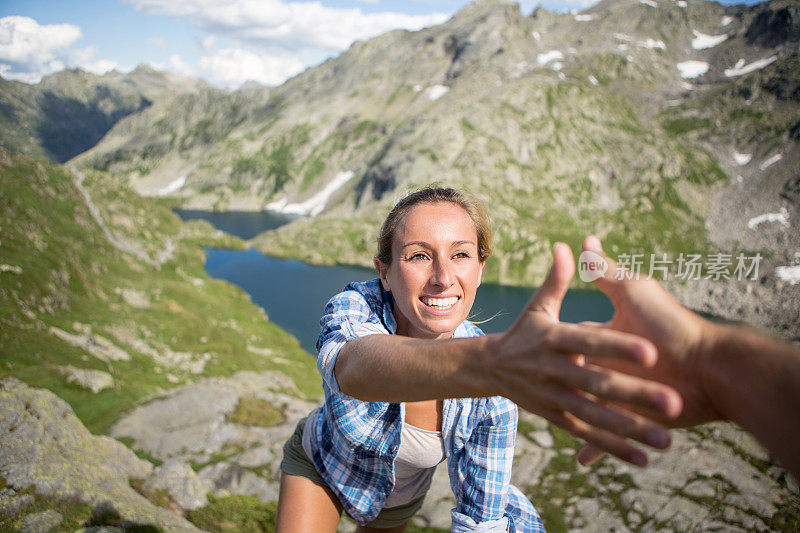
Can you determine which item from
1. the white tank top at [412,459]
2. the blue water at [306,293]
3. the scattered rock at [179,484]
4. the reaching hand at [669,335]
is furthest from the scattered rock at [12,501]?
the blue water at [306,293]

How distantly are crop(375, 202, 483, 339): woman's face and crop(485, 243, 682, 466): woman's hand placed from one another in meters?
1.95

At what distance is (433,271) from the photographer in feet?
14.1

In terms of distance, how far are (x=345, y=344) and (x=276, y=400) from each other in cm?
1532

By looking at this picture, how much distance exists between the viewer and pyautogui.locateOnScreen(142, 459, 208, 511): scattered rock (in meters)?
8.96

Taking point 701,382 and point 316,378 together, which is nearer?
point 701,382

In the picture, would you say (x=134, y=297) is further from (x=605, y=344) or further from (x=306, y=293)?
(x=306, y=293)

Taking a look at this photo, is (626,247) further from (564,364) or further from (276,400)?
(564,364)

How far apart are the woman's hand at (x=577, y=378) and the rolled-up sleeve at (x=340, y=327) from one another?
1.62 meters

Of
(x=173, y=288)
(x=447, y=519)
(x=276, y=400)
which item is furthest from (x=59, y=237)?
(x=447, y=519)

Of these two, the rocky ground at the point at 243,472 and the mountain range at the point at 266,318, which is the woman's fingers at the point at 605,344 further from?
the rocky ground at the point at 243,472

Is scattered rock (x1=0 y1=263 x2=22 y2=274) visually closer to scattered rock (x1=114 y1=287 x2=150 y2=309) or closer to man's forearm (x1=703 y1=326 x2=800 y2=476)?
scattered rock (x1=114 y1=287 x2=150 y2=309)

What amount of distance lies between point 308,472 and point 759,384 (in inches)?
187

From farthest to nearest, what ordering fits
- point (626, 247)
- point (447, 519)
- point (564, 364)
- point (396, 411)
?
point (626, 247)
point (447, 519)
point (396, 411)
point (564, 364)

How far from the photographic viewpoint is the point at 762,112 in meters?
164
